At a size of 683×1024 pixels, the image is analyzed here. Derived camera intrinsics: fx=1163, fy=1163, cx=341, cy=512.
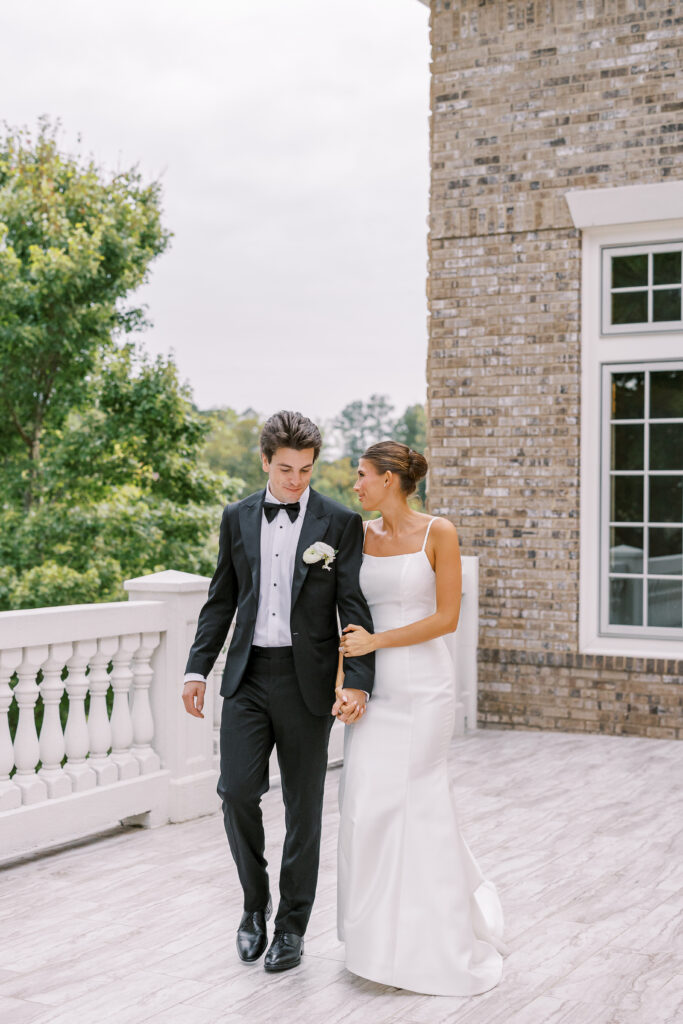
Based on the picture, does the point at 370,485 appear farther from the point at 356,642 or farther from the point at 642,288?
the point at 642,288

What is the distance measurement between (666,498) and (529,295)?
5.44ft

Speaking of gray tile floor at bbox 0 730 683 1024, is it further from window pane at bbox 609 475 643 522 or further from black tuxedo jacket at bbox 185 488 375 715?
window pane at bbox 609 475 643 522

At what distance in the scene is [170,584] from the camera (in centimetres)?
546

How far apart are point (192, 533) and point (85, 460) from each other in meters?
1.89

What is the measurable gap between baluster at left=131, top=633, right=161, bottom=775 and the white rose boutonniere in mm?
2112

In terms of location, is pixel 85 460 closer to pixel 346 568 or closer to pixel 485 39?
pixel 485 39

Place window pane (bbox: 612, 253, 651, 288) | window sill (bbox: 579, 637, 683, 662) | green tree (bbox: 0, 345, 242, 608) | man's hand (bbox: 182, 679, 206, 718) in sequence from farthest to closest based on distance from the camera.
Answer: green tree (bbox: 0, 345, 242, 608), window pane (bbox: 612, 253, 651, 288), window sill (bbox: 579, 637, 683, 662), man's hand (bbox: 182, 679, 206, 718)

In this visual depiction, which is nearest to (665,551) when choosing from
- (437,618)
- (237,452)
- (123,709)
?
(123,709)

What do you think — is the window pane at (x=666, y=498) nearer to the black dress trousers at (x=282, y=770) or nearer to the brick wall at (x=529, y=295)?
the brick wall at (x=529, y=295)

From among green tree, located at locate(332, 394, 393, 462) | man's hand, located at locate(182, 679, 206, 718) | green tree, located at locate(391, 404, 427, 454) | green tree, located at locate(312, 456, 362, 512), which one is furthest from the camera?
green tree, located at locate(332, 394, 393, 462)

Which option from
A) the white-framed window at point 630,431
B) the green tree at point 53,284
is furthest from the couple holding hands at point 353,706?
the green tree at point 53,284

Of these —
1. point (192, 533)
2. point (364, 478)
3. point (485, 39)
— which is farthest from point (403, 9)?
point (364, 478)

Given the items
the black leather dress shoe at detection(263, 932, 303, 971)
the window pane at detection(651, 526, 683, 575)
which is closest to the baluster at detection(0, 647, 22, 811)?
the black leather dress shoe at detection(263, 932, 303, 971)

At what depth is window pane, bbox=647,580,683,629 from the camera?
7.73m
